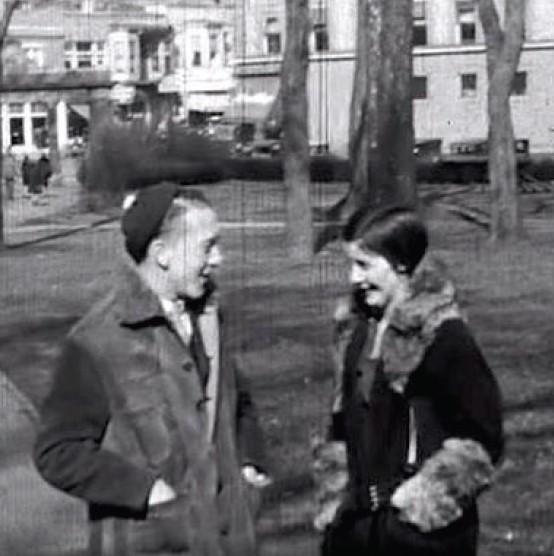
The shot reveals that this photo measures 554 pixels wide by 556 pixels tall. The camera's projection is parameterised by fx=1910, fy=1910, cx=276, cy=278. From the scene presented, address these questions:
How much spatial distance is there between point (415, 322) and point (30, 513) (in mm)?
4140

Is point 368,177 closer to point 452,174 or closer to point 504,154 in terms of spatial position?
point 504,154

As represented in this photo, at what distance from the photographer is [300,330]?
16906 mm

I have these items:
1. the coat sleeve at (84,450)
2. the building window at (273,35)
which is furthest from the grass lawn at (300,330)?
the building window at (273,35)

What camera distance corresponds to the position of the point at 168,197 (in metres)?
4.41

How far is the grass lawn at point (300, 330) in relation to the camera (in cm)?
849

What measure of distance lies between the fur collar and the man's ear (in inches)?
23.5

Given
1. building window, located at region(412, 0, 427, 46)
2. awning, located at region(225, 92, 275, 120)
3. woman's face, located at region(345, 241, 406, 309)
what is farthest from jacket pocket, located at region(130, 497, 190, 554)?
building window, located at region(412, 0, 427, 46)

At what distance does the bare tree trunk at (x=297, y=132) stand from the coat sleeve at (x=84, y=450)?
20776 mm

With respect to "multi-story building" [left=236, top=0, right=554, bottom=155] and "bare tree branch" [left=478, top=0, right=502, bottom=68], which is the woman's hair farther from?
"bare tree branch" [left=478, top=0, right=502, bottom=68]

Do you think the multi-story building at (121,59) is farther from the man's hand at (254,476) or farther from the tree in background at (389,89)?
the tree in background at (389,89)

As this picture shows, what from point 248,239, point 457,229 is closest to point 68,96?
point 248,239

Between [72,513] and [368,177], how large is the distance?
9.96 metres

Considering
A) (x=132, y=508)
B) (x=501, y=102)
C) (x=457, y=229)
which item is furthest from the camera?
(x=457, y=229)

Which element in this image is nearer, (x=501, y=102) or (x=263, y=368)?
(x=263, y=368)
